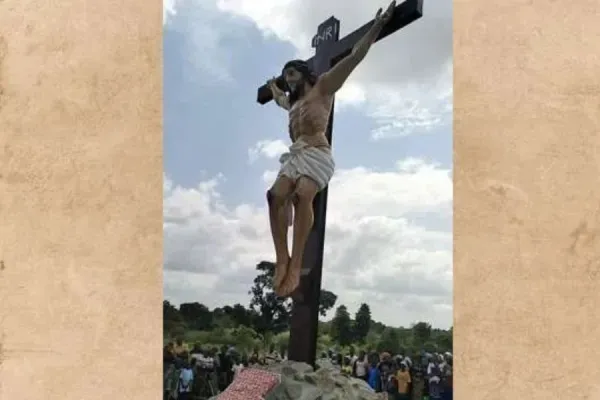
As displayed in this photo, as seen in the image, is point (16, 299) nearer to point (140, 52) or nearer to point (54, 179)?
point (54, 179)

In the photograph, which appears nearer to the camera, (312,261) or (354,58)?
(354,58)

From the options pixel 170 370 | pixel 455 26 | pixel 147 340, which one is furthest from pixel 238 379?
pixel 455 26

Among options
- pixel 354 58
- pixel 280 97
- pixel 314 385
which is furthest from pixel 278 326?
pixel 354 58

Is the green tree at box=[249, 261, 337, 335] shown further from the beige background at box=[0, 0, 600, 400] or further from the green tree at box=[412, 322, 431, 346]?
the beige background at box=[0, 0, 600, 400]

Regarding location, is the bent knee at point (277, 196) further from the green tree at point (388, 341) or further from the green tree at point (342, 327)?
the green tree at point (388, 341)

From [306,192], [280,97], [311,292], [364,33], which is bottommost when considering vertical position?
[311,292]

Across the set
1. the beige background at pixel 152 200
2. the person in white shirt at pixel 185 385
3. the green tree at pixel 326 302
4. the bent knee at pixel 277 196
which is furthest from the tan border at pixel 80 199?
the person in white shirt at pixel 185 385

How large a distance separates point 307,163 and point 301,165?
2cm

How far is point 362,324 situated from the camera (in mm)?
4832

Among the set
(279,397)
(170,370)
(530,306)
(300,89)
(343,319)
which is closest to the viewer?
Answer: (530,306)

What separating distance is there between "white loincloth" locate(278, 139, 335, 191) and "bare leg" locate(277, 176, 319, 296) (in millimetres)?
25

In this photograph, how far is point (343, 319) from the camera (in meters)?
4.57

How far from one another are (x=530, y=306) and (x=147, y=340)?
3.57 ft

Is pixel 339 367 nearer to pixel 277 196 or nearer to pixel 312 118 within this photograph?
pixel 277 196
